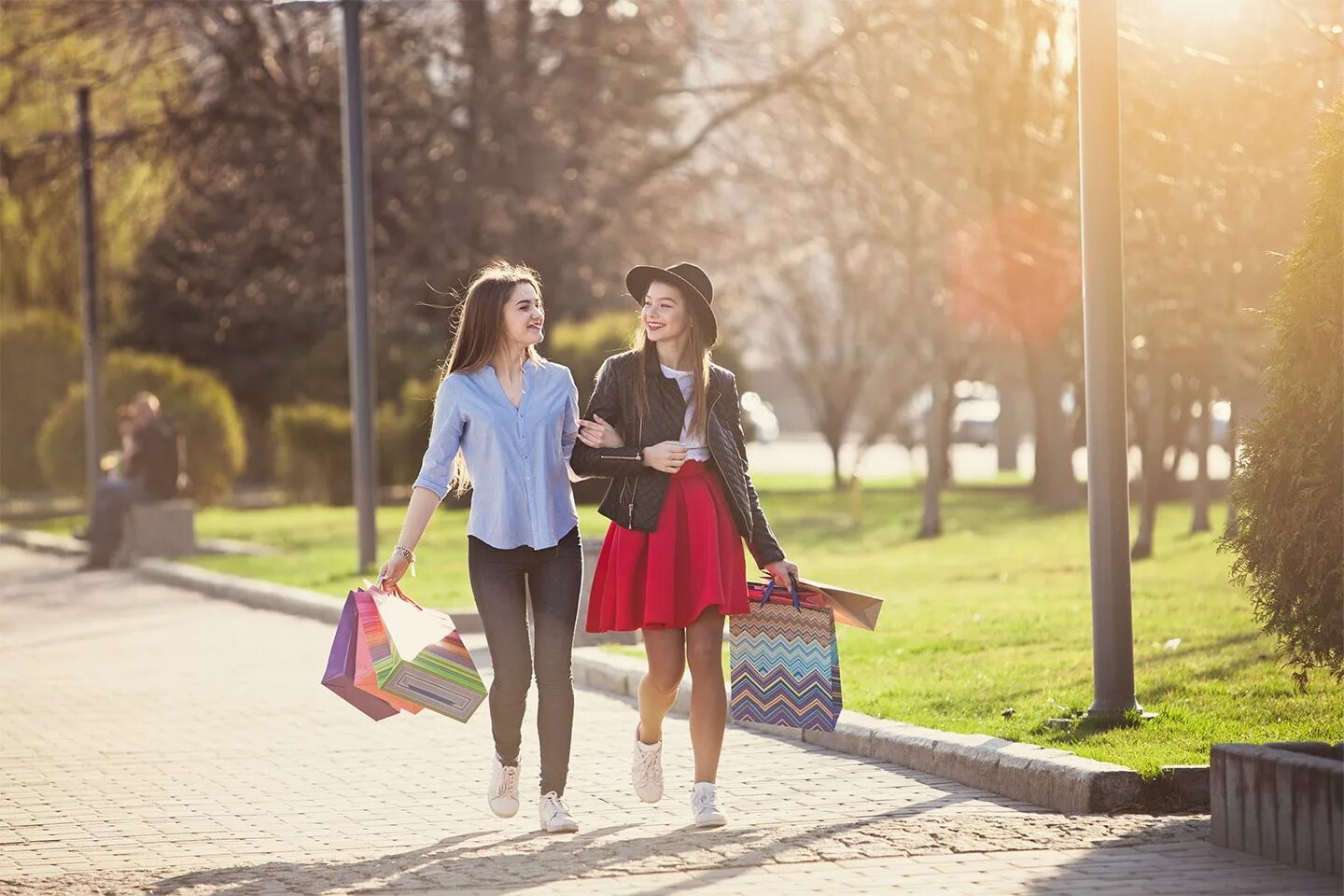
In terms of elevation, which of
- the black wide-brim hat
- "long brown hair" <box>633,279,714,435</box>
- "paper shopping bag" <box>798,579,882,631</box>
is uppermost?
the black wide-brim hat

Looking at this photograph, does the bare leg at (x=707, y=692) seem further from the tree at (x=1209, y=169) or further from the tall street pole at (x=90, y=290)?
the tall street pole at (x=90, y=290)

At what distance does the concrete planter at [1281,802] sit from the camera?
654 centimetres

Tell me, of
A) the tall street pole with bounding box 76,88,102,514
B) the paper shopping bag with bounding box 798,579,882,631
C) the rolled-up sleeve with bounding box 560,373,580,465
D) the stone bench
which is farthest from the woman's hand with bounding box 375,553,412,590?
the tall street pole with bounding box 76,88,102,514

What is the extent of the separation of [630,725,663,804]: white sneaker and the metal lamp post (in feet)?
38.9

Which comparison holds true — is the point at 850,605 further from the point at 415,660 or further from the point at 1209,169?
the point at 1209,169

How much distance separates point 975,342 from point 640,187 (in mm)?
8977

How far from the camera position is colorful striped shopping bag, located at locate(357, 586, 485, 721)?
7.46m

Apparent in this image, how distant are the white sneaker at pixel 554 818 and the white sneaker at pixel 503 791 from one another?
0.13 m

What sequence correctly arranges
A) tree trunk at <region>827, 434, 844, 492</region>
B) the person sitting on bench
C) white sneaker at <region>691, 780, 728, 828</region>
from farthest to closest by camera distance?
tree trunk at <region>827, 434, 844, 492</region> → the person sitting on bench → white sneaker at <region>691, 780, 728, 828</region>

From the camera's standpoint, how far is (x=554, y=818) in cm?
754

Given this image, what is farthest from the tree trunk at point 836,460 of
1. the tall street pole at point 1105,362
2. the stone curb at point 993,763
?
the tall street pole at point 1105,362

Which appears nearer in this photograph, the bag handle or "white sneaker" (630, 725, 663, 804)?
the bag handle

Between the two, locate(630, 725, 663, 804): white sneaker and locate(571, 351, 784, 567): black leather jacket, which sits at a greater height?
locate(571, 351, 784, 567): black leather jacket

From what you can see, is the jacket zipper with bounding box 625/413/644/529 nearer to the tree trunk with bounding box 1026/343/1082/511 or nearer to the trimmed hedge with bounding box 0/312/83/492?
the tree trunk with bounding box 1026/343/1082/511
